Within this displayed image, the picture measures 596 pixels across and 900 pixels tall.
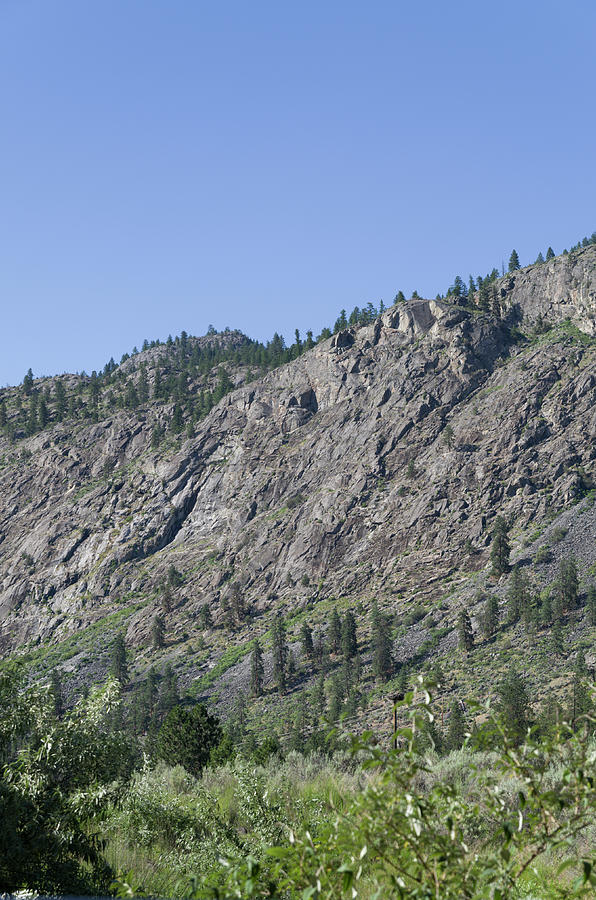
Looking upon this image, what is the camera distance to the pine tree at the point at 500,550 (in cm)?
10812

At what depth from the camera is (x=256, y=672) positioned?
333 feet

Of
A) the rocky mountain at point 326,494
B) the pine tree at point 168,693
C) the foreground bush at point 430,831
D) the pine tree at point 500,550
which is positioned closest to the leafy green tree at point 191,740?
the foreground bush at point 430,831

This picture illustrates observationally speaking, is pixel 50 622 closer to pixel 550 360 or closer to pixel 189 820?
pixel 550 360

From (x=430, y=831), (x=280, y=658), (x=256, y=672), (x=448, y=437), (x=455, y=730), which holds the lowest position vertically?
(x=256, y=672)

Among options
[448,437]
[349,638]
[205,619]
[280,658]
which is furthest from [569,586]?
[205,619]

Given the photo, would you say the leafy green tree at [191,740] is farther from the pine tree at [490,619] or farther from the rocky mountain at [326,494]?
the pine tree at [490,619]

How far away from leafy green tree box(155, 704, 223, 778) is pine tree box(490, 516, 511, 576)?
Result: 234ft

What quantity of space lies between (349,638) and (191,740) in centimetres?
6124

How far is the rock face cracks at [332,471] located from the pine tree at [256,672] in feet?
75.3

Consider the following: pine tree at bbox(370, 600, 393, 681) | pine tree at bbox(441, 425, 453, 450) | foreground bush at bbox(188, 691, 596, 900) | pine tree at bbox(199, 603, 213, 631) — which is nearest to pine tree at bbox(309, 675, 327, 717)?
pine tree at bbox(370, 600, 393, 681)

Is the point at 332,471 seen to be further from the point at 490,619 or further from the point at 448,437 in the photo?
the point at 490,619

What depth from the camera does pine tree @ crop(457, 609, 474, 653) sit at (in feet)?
304

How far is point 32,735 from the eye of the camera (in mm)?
11188

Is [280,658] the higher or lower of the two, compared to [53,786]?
lower
